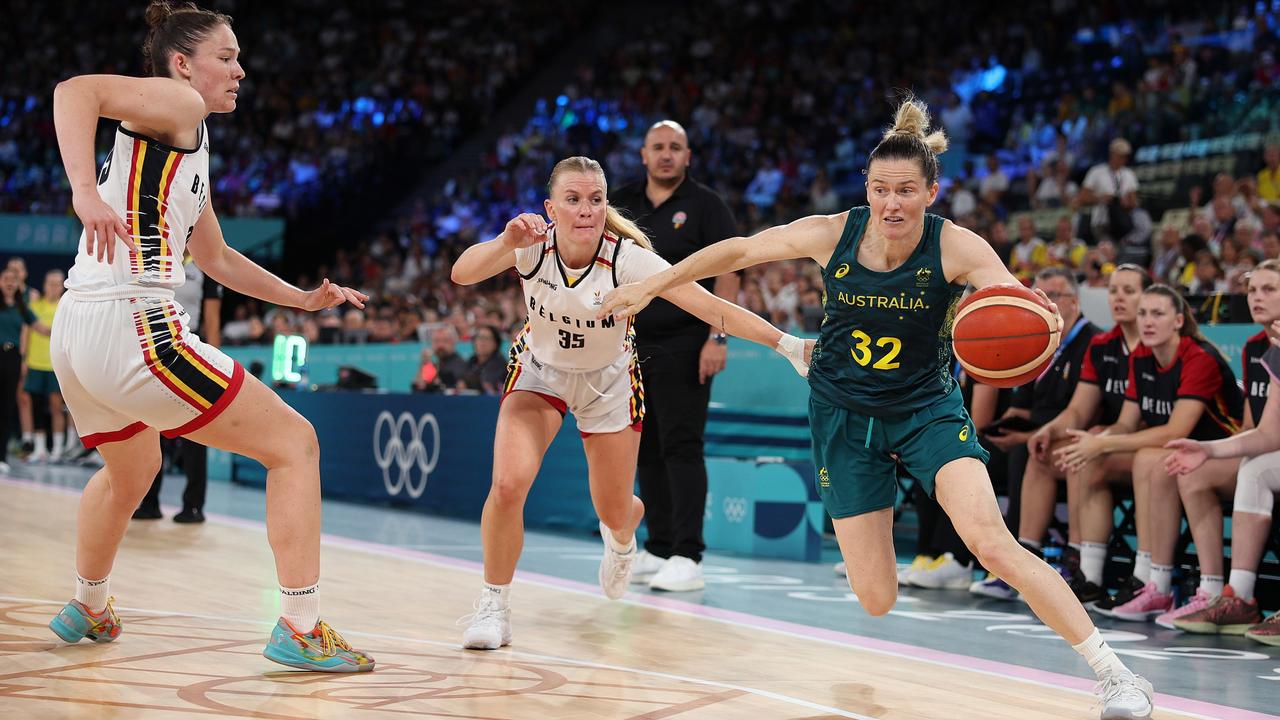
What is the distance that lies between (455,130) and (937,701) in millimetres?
24110

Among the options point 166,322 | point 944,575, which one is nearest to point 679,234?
point 944,575

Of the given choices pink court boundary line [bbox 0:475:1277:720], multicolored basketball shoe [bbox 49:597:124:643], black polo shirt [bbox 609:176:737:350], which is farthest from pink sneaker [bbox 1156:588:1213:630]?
multicolored basketball shoe [bbox 49:597:124:643]

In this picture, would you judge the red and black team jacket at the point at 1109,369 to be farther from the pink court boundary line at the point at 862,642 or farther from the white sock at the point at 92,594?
the white sock at the point at 92,594

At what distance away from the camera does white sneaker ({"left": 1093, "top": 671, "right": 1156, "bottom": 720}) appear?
3.78 m

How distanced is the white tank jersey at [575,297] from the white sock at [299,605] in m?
1.51

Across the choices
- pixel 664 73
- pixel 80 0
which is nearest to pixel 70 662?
pixel 664 73

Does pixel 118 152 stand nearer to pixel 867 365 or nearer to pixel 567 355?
pixel 567 355

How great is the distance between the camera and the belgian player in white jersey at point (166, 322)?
3879mm

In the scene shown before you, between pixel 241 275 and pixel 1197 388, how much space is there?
4.58 m

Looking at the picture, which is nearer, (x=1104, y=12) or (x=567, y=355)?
(x=567, y=355)

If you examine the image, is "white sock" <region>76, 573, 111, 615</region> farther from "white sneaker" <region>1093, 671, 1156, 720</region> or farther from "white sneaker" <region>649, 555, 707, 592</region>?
"white sneaker" <region>1093, 671, 1156, 720</region>

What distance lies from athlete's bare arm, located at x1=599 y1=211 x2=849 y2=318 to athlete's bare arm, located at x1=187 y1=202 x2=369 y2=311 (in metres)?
0.97

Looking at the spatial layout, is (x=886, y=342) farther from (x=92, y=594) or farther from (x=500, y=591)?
(x=92, y=594)

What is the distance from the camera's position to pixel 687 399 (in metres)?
6.83
